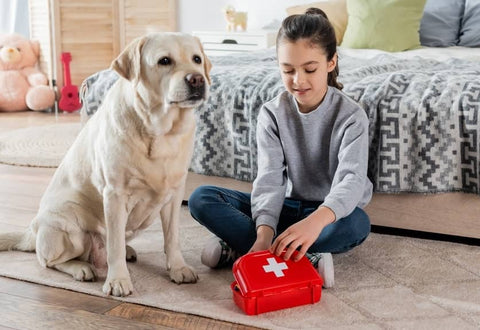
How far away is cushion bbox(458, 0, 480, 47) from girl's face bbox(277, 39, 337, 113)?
2.10m

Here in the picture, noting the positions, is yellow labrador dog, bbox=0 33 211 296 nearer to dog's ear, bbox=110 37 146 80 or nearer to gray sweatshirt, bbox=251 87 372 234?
dog's ear, bbox=110 37 146 80

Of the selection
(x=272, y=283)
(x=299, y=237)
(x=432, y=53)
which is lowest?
(x=272, y=283)

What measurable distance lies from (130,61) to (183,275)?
1.96 ft

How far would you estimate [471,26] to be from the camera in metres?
3.60

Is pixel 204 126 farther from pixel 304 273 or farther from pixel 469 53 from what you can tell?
pixel 469 53

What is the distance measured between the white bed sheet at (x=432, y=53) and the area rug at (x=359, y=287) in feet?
4.31

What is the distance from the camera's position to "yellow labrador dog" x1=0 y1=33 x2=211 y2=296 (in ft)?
5.32

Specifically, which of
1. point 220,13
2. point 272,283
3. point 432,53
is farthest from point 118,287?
point 220,13

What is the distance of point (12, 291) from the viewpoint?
1731 millimetres

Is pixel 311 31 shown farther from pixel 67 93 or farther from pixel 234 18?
pixel 67 93

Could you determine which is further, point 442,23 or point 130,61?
point 442,23

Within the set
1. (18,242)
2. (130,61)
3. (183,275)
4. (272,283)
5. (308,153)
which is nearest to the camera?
(272,283)

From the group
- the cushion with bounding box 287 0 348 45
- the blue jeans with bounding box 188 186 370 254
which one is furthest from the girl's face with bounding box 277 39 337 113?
the cushion with bounding box 287 0 348 45

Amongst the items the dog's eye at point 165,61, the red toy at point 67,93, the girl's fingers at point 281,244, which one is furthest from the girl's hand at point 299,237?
the red toy at point 67,93
